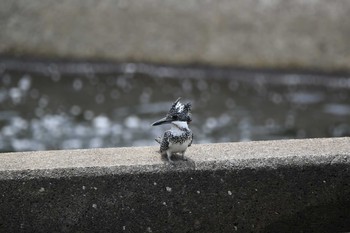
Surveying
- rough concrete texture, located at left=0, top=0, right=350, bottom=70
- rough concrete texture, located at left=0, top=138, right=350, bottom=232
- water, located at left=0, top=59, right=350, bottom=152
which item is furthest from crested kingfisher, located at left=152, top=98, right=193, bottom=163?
rough concrete texture, located at left=0, top=0, right=350, bottom=70

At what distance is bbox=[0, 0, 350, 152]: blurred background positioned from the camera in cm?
790

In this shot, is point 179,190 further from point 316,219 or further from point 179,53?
point 179,53

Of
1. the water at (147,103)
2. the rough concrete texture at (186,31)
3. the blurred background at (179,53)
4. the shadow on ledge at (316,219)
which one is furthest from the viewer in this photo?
the rough concrete texture at (186,31)

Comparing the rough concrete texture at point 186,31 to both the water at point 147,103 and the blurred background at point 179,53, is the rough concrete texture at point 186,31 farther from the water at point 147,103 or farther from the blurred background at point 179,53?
the water at point 147,103

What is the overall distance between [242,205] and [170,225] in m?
0.29

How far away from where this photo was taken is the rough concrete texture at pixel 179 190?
8.76ft

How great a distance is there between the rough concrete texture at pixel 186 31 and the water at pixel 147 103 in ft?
0.74

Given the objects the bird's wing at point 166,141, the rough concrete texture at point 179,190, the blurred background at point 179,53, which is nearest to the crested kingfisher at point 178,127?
the bird's wing at point 166,141

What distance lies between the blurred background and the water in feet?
0.08

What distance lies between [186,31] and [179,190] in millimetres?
6645

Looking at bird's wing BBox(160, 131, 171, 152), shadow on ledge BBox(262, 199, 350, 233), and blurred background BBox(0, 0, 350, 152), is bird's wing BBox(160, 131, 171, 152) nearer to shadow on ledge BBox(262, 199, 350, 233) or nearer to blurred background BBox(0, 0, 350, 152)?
shadow on ledge BBox(262, 199, 350, 233)

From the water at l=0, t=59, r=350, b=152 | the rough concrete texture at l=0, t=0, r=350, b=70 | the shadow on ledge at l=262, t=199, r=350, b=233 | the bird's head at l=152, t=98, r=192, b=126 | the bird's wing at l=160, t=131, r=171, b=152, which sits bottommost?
the shadow on ledge at l=262, t=199, r=350, b=233

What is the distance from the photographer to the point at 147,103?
24.4 feet

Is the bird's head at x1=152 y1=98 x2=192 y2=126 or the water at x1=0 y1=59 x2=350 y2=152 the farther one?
the water at x1=0 y1=59 x2=350 y2=152
